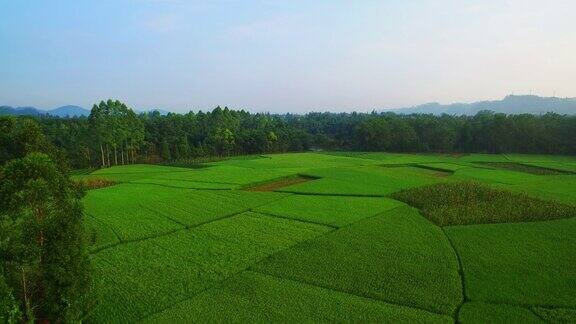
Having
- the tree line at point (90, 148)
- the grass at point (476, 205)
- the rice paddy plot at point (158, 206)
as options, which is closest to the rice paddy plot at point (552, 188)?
the grass at point (476, 205)

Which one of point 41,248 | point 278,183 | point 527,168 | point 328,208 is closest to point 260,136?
point 278,183

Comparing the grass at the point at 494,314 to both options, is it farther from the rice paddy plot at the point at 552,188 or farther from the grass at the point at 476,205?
the rice paddy plot at the point at 552,188

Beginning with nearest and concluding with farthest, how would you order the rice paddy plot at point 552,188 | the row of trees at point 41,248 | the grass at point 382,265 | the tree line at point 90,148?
the row of trees at point 41,248 < the tree line at point 90,148 < the grass at point 382,265 < the rice paddy plot at point 552,188

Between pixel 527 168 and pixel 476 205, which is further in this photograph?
pixel 527 168

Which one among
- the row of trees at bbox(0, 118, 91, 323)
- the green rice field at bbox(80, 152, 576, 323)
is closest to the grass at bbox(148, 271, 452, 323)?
the green rice field at bbox(80, 152, 576, 323)

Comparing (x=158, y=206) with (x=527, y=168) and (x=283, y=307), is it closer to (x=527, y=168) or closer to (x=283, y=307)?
(x=283, y=307)

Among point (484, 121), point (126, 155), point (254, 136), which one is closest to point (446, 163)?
point (484, 121)

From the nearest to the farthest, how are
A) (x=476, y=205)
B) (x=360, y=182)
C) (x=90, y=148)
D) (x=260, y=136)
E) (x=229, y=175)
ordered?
(x=476, y=205)
(x=360, y=182)
(x=229, y=175)
(x=90, y=148)
(x=260, y=136)
